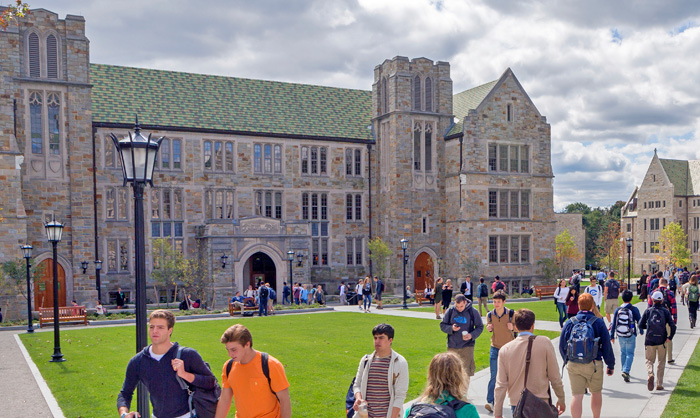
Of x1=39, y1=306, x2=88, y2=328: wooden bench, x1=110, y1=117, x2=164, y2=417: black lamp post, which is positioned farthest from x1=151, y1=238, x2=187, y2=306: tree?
x1=110, y1=117, x2=164, y2=417: black lamp post

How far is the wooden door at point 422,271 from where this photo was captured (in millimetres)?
42500

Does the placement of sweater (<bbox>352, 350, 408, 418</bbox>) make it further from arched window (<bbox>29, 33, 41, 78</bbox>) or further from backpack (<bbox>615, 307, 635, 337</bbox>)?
arched window (<bbox>29, 33, 41, 78</bbox>)

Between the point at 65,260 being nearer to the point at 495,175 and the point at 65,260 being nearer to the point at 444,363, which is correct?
the point at 495,175

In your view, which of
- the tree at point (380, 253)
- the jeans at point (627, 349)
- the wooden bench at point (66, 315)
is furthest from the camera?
the tree at point (380, 253)

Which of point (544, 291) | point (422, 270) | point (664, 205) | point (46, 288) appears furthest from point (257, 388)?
point (664, 205)

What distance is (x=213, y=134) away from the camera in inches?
1524

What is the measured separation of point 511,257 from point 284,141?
1684cm

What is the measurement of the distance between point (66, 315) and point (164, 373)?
2349 cm

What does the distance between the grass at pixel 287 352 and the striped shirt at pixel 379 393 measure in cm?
391

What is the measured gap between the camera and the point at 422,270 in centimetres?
4278

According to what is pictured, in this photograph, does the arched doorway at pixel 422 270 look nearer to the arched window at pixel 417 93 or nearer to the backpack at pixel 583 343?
the arched window at pixel 417 93

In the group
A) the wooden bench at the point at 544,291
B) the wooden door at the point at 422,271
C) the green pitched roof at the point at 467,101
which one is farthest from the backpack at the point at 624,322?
the wooden door at the point at 422,271

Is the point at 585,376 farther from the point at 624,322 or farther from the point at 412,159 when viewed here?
the point at 412,159

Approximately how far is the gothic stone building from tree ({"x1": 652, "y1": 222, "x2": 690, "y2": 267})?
3656cm
